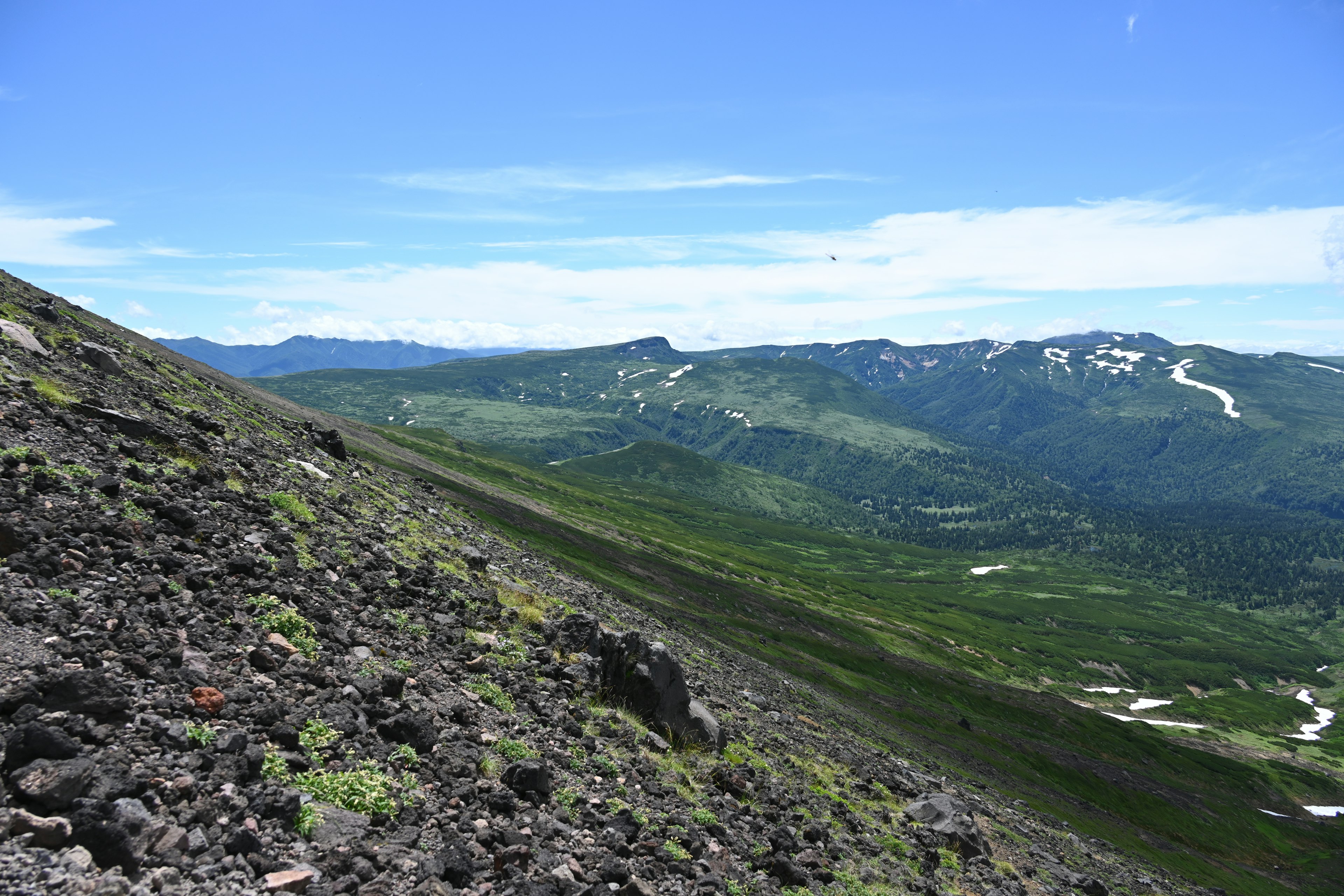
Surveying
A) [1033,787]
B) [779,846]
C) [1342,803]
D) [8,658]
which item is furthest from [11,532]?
[1342,803]

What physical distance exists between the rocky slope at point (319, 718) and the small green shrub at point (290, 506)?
0.12 metres

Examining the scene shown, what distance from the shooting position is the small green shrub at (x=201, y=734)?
35.5ft

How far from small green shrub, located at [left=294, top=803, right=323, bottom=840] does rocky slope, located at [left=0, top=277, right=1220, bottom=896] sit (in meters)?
0.03

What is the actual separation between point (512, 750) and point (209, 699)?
7034mm

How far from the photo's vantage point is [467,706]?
16984 millimetres

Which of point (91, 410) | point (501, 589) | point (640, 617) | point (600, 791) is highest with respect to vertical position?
point (91, 410)

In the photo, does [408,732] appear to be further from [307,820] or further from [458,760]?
[307,820]

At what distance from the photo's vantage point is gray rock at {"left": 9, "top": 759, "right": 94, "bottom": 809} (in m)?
8.45

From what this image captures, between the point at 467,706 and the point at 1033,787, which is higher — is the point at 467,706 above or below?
above

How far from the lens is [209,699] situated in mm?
11719

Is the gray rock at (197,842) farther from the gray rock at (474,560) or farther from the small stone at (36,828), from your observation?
the gray rock at (474,560)

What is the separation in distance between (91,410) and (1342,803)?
747ft

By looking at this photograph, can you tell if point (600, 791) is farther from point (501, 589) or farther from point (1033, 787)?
point (1033, 787)

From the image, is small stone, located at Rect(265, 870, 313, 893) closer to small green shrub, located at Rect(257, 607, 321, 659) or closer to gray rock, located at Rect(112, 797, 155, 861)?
gray rock, located at Rect(112, 797, 155, 861)
